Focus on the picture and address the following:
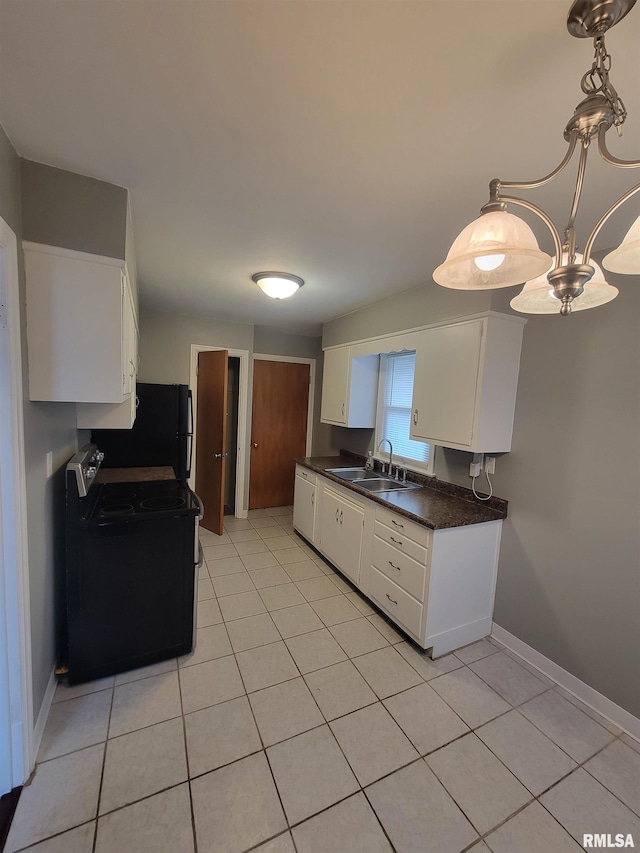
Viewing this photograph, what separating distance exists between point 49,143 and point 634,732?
143 inches

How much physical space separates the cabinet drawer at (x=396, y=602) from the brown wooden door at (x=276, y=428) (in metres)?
2.44

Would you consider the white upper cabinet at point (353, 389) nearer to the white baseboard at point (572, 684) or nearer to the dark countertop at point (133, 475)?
the dark countertop at point (133, 475)

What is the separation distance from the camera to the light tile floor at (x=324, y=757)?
1.28 metres

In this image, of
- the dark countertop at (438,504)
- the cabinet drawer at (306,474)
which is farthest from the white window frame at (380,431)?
the cabinet drawer at (306,474)

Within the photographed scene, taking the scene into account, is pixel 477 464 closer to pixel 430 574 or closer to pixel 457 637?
pixel 430 574

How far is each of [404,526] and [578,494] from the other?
0.99 m

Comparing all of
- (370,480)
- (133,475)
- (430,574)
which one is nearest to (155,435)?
(133,475)

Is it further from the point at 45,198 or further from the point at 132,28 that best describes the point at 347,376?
the point at 132,28

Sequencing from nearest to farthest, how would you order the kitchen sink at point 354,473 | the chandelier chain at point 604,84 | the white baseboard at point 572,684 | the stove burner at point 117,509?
the chandelier chain at point 604,84 → the white baseboard at point 572,684 → the stove burner at point 117,509 → the kitchen sink at point 354,473

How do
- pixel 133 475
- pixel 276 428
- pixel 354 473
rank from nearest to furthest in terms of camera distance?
pixel 133 475 < pixel 354 473 < pixel 276 428

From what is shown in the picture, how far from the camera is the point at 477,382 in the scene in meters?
2.22

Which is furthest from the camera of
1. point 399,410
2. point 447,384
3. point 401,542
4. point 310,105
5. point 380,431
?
point 380,431

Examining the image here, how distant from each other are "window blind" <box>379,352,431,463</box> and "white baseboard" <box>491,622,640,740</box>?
1.37m

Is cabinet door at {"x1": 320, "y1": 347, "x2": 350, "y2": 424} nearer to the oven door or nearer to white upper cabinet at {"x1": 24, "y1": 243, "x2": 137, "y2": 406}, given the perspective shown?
the oven door
